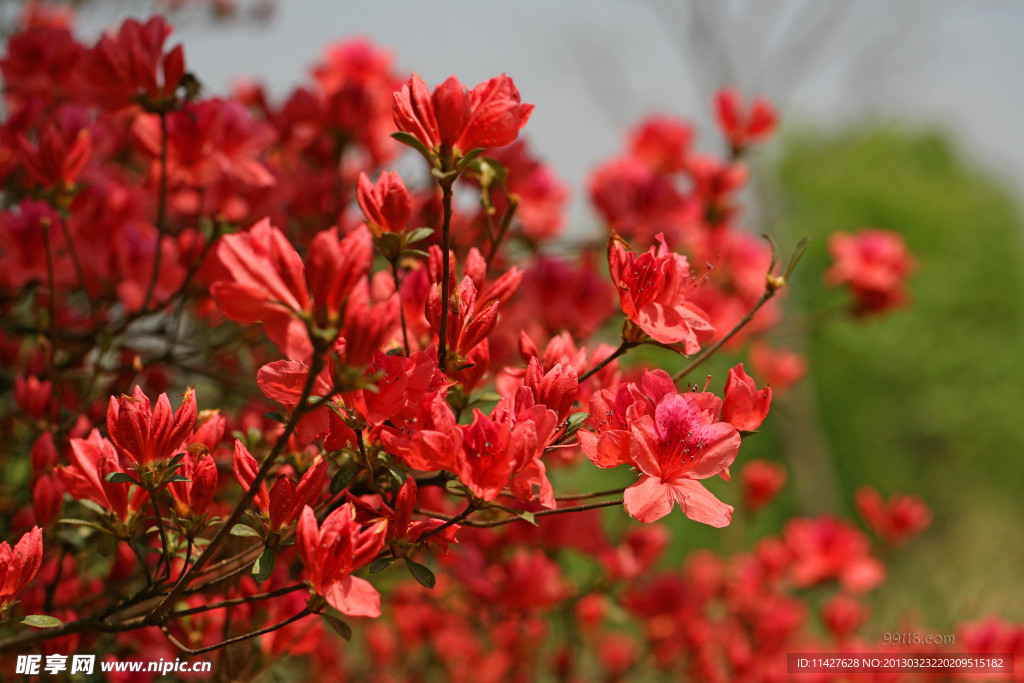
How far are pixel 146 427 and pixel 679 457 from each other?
0.56 meters

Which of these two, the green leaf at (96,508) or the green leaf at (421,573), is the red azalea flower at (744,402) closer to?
the green leaf at (421,573)

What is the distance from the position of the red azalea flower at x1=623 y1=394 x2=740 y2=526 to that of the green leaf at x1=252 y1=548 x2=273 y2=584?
1.23 ft

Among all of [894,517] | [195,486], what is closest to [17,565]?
[195,486]

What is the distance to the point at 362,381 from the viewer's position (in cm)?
62

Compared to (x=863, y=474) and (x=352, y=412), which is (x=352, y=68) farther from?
(x=863, y=474)

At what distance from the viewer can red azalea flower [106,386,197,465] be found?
0.76 m

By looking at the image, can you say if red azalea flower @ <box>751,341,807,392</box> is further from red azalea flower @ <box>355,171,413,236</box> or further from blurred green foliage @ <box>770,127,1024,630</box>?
blurred green foliage @ <box>770,127,1024,630</box>

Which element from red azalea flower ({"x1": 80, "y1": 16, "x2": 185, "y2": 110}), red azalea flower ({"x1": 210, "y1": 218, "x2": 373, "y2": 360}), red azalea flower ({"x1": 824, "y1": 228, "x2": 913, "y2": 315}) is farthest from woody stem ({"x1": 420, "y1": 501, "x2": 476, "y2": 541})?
red azalea flower ({"x1": 824, "y1": 228, "x2": 913, "y2": 315})

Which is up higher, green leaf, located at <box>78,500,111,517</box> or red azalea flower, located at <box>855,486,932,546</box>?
green leaf, located at <box>78,500,111,517</box>

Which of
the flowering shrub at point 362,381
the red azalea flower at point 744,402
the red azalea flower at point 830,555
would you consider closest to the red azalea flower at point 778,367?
the flowering shrub at point 362,381

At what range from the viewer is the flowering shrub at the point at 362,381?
2.38 ft

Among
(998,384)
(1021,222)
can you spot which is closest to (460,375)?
(998,384)

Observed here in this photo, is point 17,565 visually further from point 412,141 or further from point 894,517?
point 894,517

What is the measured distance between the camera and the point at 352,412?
74 centimetres
